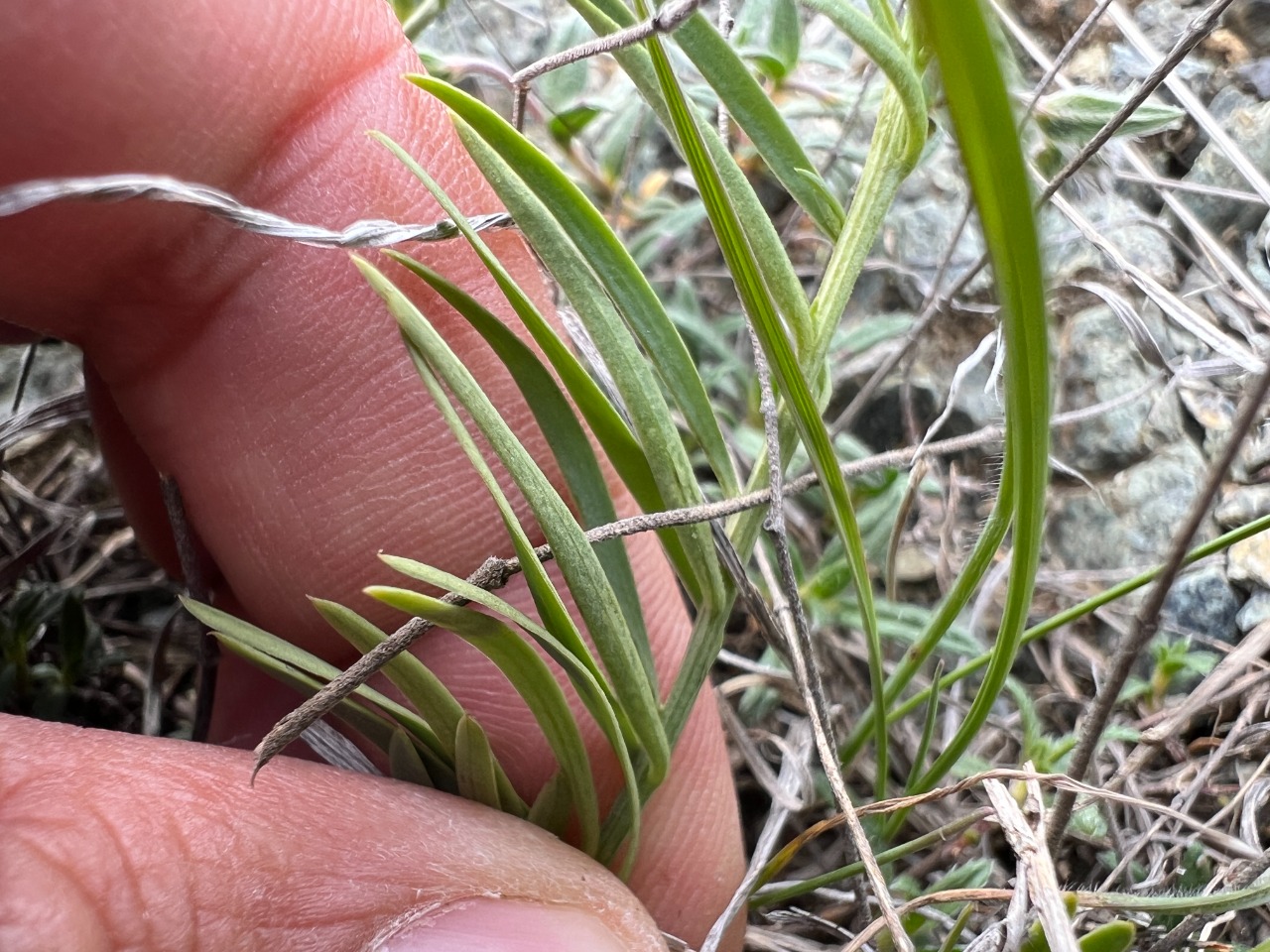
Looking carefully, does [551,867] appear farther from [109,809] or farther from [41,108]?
[41,108]

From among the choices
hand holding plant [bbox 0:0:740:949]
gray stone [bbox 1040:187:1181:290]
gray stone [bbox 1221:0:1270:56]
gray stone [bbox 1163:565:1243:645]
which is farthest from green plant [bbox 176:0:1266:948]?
gray stone [bbox 1221:0:1270:56]

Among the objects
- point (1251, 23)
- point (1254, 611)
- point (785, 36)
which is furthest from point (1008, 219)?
point (1251, 23)

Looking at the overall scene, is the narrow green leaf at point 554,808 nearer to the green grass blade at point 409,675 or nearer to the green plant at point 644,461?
the green plant at point 644,461

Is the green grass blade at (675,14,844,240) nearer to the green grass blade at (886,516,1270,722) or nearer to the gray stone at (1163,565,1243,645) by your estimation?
the green grass blade at (886,516,1270,722)

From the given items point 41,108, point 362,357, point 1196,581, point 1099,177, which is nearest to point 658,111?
point 362,357

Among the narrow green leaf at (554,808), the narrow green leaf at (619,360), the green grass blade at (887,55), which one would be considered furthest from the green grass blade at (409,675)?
the green grass blade at (887,55)
